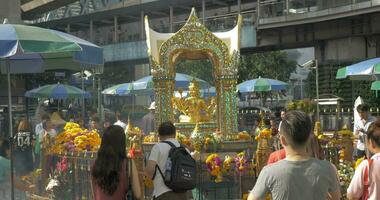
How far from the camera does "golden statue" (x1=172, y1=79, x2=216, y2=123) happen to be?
1382 cm

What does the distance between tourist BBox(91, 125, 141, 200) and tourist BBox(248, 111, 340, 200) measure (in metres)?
1.58

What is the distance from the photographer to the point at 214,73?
45.6 ft

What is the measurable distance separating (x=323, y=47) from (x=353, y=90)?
15.2 ft

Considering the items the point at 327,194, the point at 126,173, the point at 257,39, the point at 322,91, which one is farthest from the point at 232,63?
the point at 257,39

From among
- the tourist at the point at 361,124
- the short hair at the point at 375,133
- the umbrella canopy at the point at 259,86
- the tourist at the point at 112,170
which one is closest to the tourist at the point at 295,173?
the short hair at the point at 375,133

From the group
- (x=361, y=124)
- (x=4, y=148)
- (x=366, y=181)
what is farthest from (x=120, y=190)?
(x=361, y=124)

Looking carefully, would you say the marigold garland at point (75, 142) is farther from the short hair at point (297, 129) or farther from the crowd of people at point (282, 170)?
the short hair at point (297, 129)

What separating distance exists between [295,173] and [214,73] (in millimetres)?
10171

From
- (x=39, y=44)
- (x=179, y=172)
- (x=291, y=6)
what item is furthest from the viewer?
(x=291, y=6)

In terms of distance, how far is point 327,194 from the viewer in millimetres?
3910

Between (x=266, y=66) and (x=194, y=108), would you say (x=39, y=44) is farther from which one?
(x=266, y=66)

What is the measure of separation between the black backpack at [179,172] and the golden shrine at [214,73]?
771cm

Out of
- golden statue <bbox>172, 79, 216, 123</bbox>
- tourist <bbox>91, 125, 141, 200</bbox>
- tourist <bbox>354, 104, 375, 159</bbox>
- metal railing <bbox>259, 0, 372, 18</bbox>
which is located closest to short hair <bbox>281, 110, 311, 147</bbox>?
tourist <bbox>91, 125, 141, 200</bbox>

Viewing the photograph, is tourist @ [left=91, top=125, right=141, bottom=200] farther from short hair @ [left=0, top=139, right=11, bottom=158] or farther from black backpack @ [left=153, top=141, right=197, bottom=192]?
short hair @ [left=0, top=139, right=11, bottom=158]
